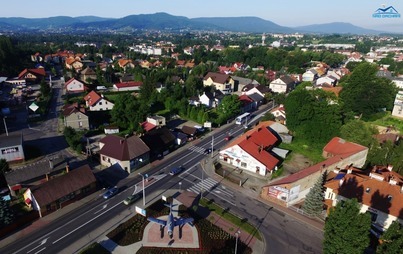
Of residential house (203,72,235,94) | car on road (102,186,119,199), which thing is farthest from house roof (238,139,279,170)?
residential house (203,72,235,94)

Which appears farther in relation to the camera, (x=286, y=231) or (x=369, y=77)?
(x=369, y=77)

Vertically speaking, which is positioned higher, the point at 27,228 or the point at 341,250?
the point at 341,250

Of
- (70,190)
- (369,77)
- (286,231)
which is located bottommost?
(286,231)

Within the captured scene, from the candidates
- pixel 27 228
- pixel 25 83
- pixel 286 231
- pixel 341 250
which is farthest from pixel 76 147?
pixel 25 83

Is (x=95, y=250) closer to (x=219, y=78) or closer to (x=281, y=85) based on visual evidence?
(x=219, y=78)

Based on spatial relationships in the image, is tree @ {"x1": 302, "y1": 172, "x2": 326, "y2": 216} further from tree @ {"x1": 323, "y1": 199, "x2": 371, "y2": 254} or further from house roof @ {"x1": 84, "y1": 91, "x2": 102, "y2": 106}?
house roof @ {"x1": 84, "y1": 91, "x2": 102, "y2": 106}

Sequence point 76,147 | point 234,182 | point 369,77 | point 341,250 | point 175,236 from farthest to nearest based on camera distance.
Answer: point 369,77 < point 76,147 < point 234,182 < point 175,236 < point 341,250

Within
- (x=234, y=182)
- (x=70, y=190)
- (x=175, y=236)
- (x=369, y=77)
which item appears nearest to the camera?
(x=175, y=236)

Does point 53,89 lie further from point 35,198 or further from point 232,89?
point 35,198
